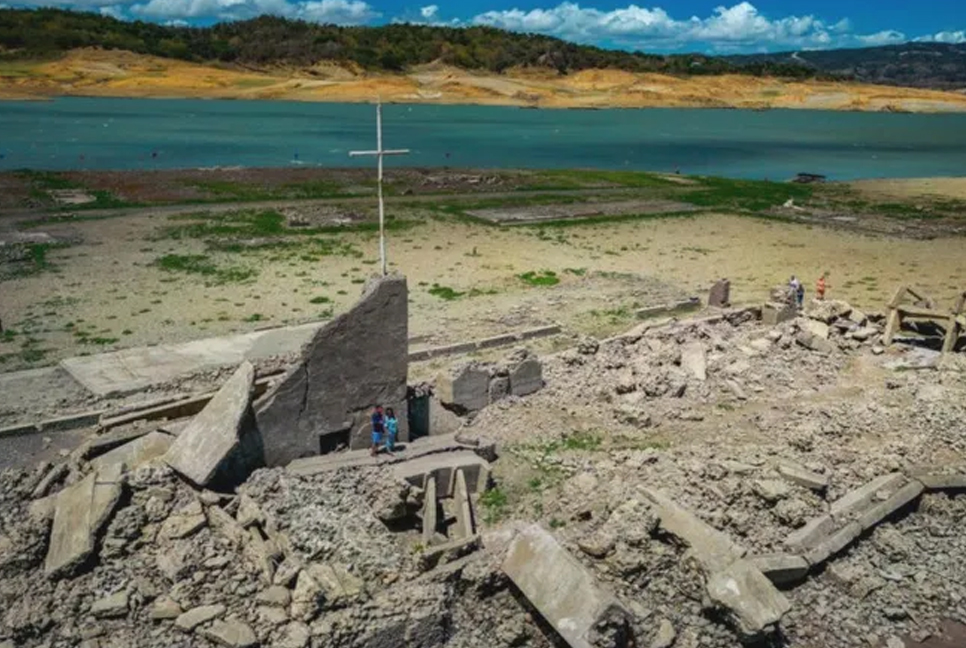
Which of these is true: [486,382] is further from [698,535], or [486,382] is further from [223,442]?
[698,535]

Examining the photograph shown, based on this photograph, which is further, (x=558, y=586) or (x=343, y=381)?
(x=343, y=381)

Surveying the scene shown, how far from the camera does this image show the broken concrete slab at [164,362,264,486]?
38.4 feet

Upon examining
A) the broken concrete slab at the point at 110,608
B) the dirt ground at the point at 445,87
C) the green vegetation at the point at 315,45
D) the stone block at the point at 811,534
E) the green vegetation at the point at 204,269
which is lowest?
the green vegetation at the point at 204,269

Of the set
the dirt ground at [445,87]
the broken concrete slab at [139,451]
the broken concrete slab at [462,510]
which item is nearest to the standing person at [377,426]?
the broken concrete slab at [462,510]

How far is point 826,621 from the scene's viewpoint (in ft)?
36.4

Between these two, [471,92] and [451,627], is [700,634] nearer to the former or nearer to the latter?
[451,627]

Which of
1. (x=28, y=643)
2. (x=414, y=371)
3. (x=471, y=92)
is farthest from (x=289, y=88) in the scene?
(x=28, y=643)

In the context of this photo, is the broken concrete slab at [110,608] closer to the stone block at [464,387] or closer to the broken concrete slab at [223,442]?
the broken concrete slab at [223,442]

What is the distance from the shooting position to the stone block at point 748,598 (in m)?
9.88

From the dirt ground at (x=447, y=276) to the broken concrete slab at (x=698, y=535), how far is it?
35.7 feet

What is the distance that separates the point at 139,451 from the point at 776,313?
53.9ft

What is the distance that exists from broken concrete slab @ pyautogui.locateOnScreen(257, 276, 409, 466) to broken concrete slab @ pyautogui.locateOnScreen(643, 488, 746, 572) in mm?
4793

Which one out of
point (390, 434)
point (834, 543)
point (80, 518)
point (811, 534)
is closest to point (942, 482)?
point (834, 543)

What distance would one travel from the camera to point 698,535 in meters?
11.1
